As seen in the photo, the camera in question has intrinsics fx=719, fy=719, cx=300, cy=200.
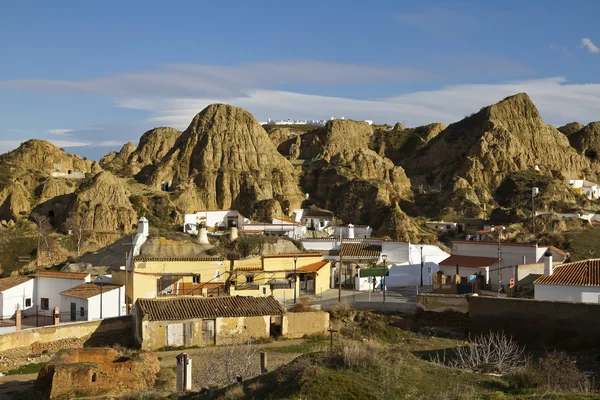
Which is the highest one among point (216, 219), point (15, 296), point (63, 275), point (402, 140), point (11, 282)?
point (402, 140)

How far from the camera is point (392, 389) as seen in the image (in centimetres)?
1384

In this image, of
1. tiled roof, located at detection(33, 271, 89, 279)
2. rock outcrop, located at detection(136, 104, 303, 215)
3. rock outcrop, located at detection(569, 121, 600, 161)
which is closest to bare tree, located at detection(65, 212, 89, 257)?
rock outcrop, located at detection(136, 104, 303, 215)

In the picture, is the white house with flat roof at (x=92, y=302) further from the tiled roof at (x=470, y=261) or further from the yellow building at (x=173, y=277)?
the tiled roof at (x=470, y=261)

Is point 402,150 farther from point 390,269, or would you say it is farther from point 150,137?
point 390,269

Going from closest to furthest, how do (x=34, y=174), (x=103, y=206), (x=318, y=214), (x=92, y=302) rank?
(x=92, y=302) → (x=103, y=206) → (x=318, y=214) → (x=34, y=174)

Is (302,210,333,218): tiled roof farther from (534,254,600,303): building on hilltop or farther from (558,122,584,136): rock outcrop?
(558,122,584,136): rock outcrop

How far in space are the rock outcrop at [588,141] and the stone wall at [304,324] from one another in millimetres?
84529

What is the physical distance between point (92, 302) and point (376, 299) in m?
12.5

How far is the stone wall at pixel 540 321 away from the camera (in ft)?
80.0

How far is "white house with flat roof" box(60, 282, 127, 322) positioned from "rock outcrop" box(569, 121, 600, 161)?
8651 cm

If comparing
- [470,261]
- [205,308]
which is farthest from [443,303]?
[205,308]

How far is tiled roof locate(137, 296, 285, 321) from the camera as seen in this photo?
26.1 metres

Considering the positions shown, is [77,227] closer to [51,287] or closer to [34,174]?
[34,174]

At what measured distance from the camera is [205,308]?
2695 centimetres
